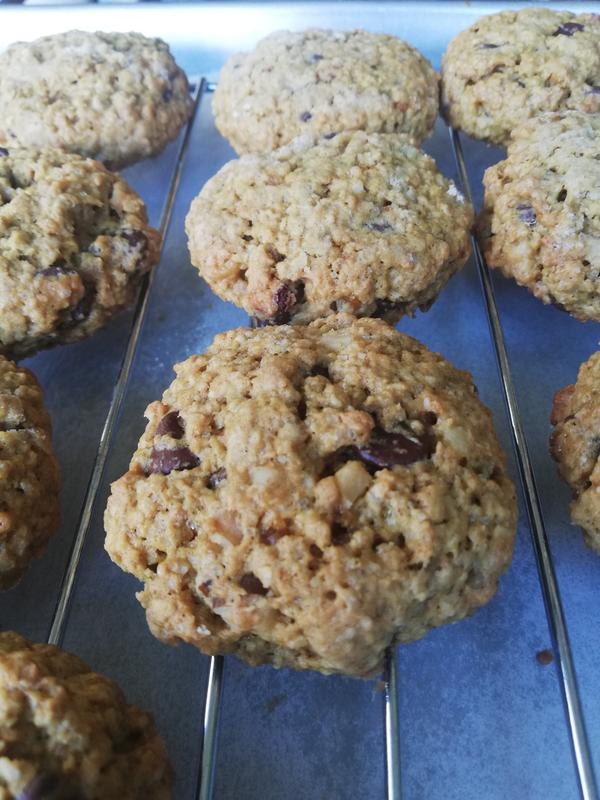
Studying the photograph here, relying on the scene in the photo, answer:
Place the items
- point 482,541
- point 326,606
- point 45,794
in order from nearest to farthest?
1. point 45,794
2. point 326,606
3. point 482,541

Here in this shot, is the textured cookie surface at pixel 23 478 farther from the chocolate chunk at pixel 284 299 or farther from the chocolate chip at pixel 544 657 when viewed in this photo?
the chocolate chip at pixel 544 657

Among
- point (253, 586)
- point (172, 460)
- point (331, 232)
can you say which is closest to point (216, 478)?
point (172, 460)

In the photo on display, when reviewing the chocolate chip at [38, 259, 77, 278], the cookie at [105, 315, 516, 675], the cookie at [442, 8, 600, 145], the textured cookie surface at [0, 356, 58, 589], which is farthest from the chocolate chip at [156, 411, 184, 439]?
the cookie at [442, 8, 600, 145]

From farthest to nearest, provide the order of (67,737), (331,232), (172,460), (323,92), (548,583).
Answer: (323,92), (331,232), (548,583), (172,460), (67,737)

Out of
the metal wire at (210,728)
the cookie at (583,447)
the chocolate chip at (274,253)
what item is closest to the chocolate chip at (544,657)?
the cookie at (583,447)

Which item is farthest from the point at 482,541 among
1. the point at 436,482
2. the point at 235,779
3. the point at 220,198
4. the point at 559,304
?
the point at 220,198

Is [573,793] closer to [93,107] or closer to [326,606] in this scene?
[326,606]

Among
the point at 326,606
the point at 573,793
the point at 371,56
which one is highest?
the point at 371,56

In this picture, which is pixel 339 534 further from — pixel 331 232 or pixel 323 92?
pixel 323 92
